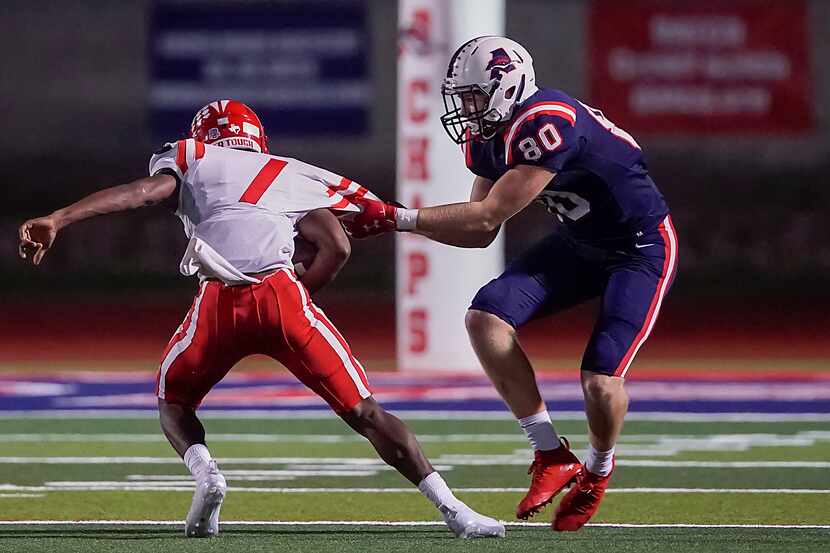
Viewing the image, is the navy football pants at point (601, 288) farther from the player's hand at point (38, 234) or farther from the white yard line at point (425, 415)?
the white yard line at point (425, 415)

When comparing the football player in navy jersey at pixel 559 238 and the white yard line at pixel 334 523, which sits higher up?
the football player in navy jersey at pixel 559 238

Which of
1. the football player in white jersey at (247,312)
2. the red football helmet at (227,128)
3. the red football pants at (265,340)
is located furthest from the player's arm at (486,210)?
the red football helmet at (227,128)

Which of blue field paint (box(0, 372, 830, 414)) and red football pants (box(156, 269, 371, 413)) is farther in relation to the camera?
blue field paint (box(0, 372, 830, 414))

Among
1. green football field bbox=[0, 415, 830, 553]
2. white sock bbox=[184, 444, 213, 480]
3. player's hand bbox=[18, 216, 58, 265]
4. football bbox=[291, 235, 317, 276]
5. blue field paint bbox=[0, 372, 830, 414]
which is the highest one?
player's hand bbox=[18, 216, 58, 265]

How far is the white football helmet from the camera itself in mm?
5301

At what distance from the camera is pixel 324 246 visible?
17.5 ft

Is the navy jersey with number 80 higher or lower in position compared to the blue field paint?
higher

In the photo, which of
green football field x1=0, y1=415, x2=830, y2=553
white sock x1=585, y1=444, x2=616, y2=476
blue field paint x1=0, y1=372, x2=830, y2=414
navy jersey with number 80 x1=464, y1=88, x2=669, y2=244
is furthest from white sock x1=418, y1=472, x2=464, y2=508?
blue field paint x1=0, y1=372, x2=830, y2=414

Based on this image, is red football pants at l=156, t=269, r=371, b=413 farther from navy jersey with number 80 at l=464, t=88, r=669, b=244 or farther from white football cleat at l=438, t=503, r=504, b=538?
navy jersey with number 80 at l=464, t=88, r=669, b=244

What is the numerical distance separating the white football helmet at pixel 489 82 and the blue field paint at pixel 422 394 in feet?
14.4

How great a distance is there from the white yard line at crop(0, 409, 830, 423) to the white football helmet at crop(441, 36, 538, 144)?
3.97 m

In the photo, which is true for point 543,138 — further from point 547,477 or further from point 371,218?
point 547,477

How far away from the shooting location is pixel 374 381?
11141mm

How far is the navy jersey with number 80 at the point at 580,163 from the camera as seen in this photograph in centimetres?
522
